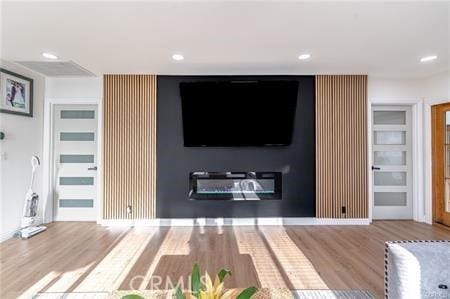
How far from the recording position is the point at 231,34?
9.43 ft

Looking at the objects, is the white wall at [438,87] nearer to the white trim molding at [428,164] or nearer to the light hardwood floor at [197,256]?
the white trim molding at [428,164]

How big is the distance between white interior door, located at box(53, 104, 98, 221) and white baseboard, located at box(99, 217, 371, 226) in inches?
24.2

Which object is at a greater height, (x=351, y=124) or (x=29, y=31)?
(x=29, y=31)

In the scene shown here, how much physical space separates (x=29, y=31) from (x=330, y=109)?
4.38 meters

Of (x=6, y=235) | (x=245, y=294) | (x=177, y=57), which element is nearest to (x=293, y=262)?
(x=245, y=294)

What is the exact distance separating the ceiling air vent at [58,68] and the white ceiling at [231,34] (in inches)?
7.3

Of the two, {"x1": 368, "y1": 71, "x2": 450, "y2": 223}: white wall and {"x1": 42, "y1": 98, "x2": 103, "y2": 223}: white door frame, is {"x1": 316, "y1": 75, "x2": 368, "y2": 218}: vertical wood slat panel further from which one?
{"x1": 42, "y1": 98, "x2": 103, "y2": 223}: white door frame

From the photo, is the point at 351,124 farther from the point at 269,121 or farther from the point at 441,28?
the point at 441,28

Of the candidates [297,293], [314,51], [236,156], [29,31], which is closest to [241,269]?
[297,293]

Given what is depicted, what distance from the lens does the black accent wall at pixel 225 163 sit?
446 centimetres

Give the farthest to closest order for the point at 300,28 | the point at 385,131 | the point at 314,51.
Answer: the point at 385,131
the point at 314,51
the point at 300,28

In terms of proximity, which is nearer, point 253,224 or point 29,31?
point 29,31

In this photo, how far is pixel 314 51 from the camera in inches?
133

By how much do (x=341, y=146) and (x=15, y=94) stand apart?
532 cm
